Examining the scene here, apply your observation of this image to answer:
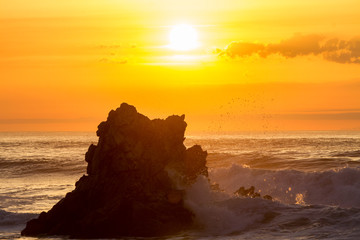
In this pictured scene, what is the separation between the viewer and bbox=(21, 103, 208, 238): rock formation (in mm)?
24656

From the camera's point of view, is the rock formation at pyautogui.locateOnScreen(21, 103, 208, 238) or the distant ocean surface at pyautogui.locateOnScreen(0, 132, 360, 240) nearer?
the distant ocean surface at pyautogui.locateOnScreen(0, 132, 360, 240)

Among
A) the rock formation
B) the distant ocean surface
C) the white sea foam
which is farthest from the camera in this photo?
the white sea foam

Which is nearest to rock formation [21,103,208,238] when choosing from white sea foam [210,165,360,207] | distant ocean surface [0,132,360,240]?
distant ocean surface [0,132,360,240]

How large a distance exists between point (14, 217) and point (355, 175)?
67.2ft

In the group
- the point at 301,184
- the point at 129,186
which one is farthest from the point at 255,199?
the point at 301,184

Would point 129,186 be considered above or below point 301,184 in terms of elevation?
above

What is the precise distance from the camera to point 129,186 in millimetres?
25281

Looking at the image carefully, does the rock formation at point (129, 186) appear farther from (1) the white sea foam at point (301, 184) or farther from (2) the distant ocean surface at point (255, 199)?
(1) the white sea foam at point (301, 184)

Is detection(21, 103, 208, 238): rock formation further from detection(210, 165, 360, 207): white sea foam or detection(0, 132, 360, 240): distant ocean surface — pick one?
detection(210, 165, 360, 207): white sea foam

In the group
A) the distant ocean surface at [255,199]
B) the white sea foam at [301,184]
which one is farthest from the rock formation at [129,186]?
the white sea foam at [301,184]

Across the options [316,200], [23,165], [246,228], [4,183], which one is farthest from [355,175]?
[23,165]

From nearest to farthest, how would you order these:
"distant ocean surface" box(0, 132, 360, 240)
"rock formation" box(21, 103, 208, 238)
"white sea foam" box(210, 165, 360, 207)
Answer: "distant ocean surface" box(0, 132, 360, 240) → "rock formation" box(21, 103, 208, 238) → "white sea foam" box(210, 165, 360, 207)

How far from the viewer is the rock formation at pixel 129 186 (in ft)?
80.9

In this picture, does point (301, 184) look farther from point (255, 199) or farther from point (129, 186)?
point (129, 186)
